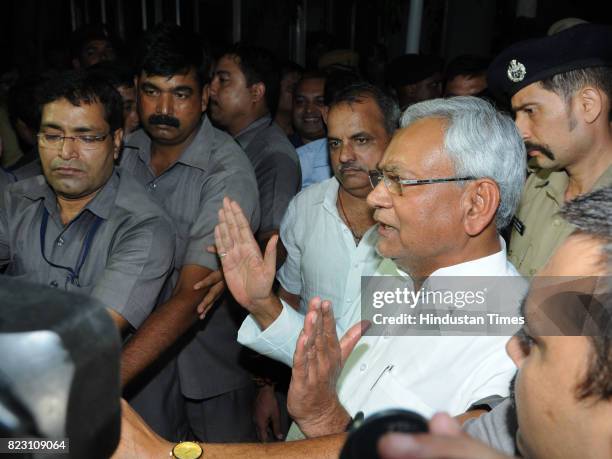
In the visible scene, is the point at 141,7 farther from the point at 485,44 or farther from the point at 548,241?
the point at 548,241

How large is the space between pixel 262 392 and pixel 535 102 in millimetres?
1765

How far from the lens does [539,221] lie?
7.61 ft

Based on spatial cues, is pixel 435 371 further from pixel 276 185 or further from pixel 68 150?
pixel 276 185

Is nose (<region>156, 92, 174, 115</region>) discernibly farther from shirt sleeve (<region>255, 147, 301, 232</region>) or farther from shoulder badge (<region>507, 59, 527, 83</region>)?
shoulder badge (<region>507, 59, 527, 83</region>)

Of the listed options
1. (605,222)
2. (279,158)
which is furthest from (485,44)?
(605,222)

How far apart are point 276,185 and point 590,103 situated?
1.46 meters

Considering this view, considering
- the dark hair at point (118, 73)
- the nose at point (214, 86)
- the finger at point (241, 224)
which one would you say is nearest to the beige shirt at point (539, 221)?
the finger at point (241, 224)

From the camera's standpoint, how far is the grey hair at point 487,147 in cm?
160

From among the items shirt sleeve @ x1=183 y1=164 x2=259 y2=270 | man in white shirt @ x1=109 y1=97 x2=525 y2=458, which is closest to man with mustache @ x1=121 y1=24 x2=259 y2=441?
shirt sleeve @ x1=183 y1=164 x2=259 y2=270

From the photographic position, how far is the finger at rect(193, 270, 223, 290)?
2346mm

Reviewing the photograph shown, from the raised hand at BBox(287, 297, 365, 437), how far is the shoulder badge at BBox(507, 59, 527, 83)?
4.25ft

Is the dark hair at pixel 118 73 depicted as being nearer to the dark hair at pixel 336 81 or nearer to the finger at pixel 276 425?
the dark hair at pixel 336 81

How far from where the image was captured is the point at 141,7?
7.72 m

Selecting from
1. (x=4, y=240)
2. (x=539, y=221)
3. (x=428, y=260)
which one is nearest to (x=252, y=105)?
(x=4, y=240)
